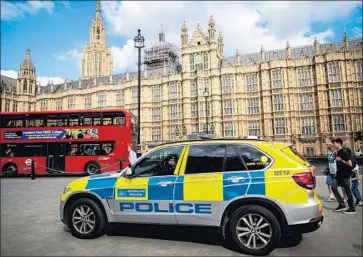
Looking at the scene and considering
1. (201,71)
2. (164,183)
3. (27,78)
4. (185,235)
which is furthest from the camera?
(27,78)

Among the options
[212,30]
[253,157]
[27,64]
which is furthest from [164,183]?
[27,64]

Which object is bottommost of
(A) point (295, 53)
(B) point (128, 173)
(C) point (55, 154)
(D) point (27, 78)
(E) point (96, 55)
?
(B) point (128, 173)

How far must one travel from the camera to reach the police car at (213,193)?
4.19 m

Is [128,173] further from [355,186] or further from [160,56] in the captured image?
[160,56]

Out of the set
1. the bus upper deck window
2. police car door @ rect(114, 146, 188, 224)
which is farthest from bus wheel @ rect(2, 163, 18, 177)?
police car door @ rect(114, 146, 188, 224)

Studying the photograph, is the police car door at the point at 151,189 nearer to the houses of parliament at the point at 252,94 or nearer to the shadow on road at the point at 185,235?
the shadow on road at the point at 185,235

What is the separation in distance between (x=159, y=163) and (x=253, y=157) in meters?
1.75

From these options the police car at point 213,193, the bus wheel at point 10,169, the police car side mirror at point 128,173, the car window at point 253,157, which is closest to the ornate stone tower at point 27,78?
the bus wheel at point 10,169

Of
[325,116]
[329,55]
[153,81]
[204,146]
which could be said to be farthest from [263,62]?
[204,146]

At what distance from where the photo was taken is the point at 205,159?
4.78 m

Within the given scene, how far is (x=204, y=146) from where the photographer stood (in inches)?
193

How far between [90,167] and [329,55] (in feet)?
121

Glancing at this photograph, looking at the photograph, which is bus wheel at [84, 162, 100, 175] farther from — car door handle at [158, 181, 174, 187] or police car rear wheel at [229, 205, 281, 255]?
police car rear wheel at [229, 205, 281, 255]

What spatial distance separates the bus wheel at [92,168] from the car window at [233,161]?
15.7m
